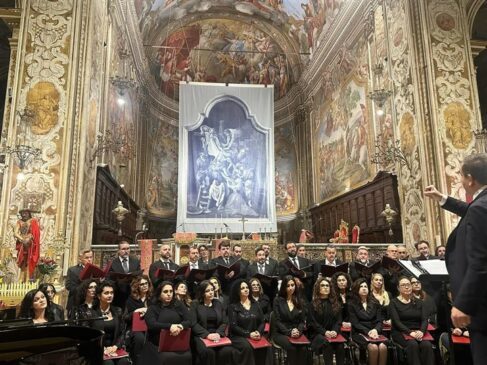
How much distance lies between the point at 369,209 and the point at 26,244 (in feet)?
34.2

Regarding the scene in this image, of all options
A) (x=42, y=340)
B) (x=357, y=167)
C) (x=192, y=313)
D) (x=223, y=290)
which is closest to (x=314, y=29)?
(x=357, y=167)

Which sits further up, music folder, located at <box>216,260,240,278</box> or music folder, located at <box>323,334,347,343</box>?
music folder, located at <box>216,260,240,278</box>

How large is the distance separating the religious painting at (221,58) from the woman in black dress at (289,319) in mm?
18217

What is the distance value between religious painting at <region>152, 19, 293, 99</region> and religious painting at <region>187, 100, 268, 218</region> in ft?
22.2

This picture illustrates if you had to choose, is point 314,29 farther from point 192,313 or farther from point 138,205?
point 192,313

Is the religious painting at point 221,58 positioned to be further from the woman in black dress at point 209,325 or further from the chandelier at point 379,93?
the woman in black dress at point 209,325

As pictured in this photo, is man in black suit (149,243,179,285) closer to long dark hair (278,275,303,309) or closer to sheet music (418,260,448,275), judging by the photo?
long dark hair (278,275,303,309)

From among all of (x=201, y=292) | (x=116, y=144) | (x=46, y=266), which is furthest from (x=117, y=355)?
(x=116, y=144)

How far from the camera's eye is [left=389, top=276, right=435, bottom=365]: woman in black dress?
17.2ft

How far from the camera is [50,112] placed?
936cm

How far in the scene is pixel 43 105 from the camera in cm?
937

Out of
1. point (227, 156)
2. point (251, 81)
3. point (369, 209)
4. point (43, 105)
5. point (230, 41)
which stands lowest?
point (369, 209)

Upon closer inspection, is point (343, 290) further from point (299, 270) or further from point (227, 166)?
point (227, 166)

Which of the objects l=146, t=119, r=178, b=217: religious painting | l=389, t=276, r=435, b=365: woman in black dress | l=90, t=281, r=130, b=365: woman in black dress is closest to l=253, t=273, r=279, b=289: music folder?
l=389, t=276, r=435, b=365: woman in black dress
